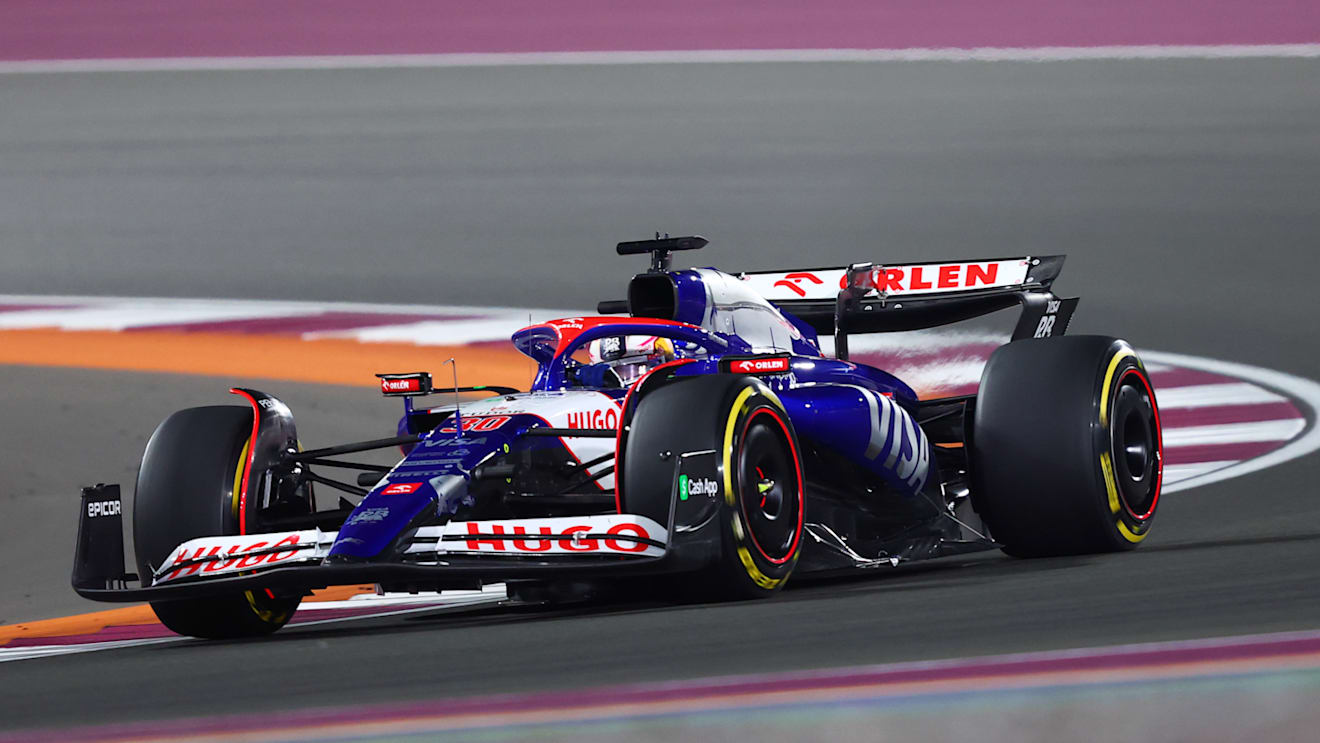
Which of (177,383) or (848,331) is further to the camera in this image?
(177,383)

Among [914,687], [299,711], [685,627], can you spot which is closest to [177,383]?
[685,627]

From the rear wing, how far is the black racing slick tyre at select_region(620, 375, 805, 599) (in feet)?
8.35

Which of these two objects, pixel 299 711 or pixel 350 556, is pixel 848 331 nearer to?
pixel 350 556

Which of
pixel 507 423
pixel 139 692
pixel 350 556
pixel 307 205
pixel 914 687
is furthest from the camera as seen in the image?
pixel 307 205

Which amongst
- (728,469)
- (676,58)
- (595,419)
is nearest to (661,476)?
(728,469)

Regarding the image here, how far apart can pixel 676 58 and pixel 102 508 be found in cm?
1272

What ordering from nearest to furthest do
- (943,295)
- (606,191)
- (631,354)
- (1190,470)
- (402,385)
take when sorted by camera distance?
(402,385) → (631,354) → (943,295) → (1190,470) → (606,191)

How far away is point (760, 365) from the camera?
627cm

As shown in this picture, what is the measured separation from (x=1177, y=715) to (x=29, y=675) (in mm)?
3485

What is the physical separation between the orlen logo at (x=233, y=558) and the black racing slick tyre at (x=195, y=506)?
370mm

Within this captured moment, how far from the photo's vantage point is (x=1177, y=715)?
3104mm

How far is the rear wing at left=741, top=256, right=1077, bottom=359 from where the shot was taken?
8.54m

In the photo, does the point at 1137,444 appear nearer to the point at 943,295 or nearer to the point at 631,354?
the point at 943,295

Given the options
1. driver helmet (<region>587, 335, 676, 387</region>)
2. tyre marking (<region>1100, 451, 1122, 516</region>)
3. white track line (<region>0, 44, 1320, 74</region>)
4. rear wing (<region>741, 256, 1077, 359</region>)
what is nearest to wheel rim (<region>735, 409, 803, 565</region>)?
driver helmet (<region>587, 335, 676, 387</region>)
